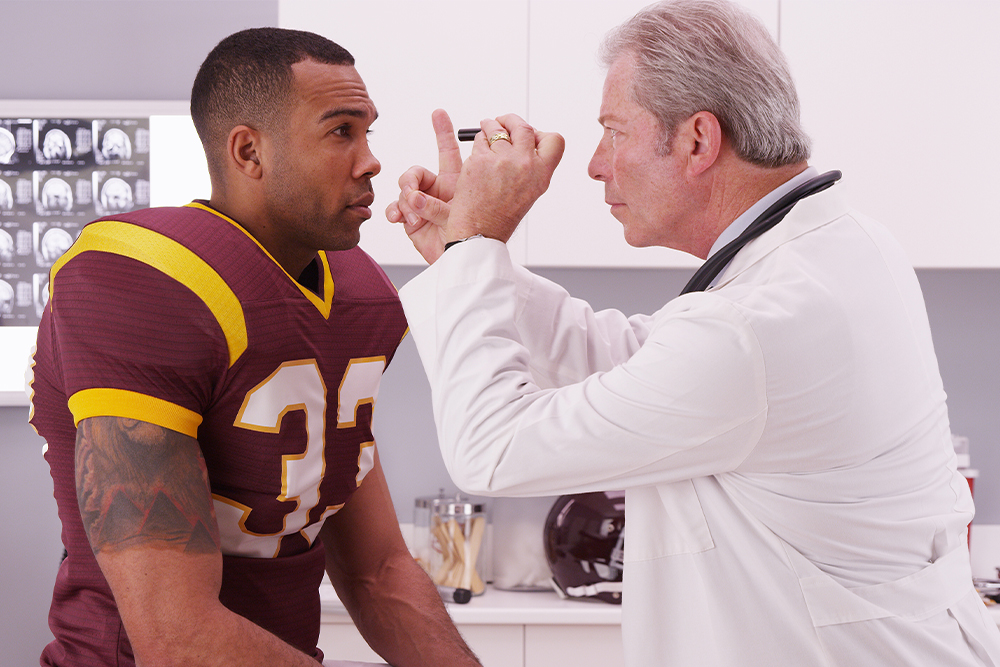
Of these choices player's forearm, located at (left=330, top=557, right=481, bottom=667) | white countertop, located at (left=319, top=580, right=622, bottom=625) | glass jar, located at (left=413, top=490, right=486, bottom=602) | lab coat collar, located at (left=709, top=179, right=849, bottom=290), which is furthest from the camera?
glass jar, located at (left=413, top=490, right=486, bottom=602)

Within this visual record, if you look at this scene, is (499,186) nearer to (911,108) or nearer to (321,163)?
(321,163)

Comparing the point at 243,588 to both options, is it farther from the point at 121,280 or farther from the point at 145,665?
the point at 121,280

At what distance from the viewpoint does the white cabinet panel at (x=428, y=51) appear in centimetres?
204

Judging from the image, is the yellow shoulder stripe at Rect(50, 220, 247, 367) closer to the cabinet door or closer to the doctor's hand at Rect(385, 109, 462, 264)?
the doctor's hand at Rect(385, 109, 462, 264)

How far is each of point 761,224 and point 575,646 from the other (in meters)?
1.29

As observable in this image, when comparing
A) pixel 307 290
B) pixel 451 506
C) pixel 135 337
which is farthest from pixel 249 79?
pixel 451 506

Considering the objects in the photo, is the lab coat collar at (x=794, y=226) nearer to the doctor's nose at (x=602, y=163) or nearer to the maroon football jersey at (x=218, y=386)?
the doctor's nose at (x=602, y=163)

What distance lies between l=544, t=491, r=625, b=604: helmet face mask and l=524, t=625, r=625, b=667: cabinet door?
0.30ft

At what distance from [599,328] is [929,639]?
27.1 inches

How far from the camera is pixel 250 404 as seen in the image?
1.04 meters

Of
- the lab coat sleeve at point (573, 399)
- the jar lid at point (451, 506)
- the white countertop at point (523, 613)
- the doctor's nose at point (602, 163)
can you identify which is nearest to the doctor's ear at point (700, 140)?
the doctor's nose at point (602, 163)

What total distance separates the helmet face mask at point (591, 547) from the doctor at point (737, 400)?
0.99 meters

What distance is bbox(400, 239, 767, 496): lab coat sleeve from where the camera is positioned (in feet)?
3.06

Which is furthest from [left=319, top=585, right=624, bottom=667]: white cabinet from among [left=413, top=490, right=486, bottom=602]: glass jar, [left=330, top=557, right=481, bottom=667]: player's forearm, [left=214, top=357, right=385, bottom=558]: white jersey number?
[left=214, top=357, right=385, bottom=558]: white jersey number
